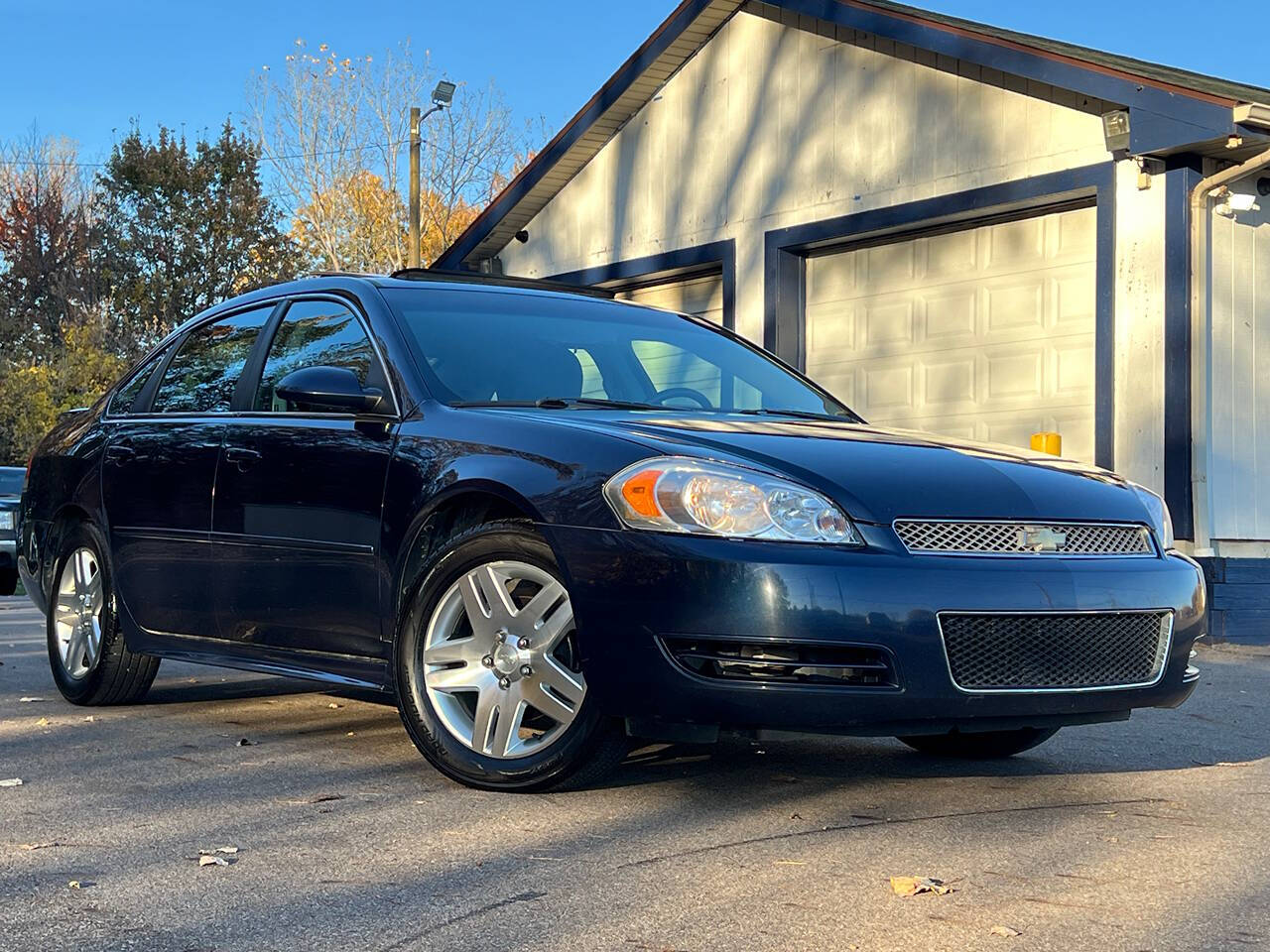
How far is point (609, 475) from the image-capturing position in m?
4.38

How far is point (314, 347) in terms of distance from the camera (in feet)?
18.8

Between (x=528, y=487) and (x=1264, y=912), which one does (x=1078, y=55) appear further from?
(x=1264, y=912)

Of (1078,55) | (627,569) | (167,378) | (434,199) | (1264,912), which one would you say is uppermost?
(434,199)

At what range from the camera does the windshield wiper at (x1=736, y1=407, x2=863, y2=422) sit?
18.3 feet

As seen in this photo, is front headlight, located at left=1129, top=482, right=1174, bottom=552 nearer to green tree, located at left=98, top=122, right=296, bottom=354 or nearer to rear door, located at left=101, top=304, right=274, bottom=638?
rear door, located at left=101, top=304, right=274, bottom=638

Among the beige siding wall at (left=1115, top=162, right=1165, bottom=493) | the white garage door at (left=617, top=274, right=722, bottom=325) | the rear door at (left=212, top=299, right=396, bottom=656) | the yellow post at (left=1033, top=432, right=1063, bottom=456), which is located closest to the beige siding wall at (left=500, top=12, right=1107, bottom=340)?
the white garage door at (left=617, top=274, right=722, bottom=325)

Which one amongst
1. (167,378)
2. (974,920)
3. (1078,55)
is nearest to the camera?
(974,920)

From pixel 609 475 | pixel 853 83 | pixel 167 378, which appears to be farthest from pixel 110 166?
pixel 609 475

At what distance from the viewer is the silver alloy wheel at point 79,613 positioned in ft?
21.2

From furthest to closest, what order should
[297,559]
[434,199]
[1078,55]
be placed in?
[434,199] → [1078,55] → [297,559]

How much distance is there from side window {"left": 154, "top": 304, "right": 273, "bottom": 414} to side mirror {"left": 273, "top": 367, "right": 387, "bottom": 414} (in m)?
0.94

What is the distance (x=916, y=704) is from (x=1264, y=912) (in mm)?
1014

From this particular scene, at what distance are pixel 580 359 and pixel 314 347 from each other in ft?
3.09

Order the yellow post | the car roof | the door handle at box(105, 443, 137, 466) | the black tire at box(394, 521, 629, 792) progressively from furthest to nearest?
1. the yellow post
2. the door handle at box(105, 443, 137, 466)
3. the car roof
4. the black tire at box(394, 521, 629, 792)
